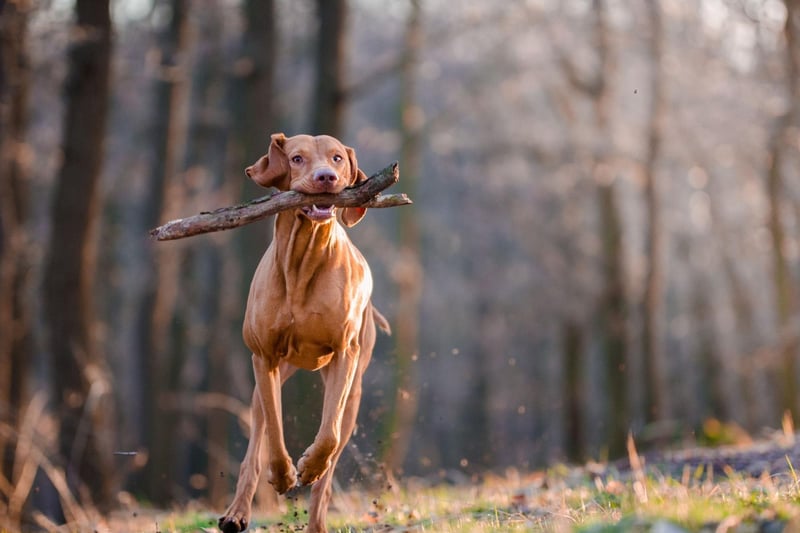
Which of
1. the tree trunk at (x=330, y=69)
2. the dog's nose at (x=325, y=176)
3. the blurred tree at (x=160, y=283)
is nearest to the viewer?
the dog's nose at (x=325, y=176)

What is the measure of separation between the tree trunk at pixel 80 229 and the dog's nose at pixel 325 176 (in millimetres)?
7893

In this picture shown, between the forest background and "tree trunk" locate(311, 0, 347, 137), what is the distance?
0.03 m

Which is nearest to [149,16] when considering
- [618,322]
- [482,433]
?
[618,322]

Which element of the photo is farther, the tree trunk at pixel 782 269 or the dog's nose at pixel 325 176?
the tree trunk at pixel 782 269

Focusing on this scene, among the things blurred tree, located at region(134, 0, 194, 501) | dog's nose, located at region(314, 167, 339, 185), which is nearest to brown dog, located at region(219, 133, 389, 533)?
dog's nose, located at region(314, 167, 339, 185)

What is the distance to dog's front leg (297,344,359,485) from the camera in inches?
226

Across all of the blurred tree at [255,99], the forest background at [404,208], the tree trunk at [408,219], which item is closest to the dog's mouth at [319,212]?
the forest background at [404,208]

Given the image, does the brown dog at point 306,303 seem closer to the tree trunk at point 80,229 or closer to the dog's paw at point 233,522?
the dog's paw at point 233,522

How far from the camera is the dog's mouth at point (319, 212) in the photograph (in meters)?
5.76

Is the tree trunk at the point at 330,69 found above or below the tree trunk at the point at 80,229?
above

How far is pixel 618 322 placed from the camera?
2164 centimetres

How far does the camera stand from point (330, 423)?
227 inches

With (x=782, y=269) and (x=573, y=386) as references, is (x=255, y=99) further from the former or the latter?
(x=573, y=386)

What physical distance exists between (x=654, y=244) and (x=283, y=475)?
1615 cm
